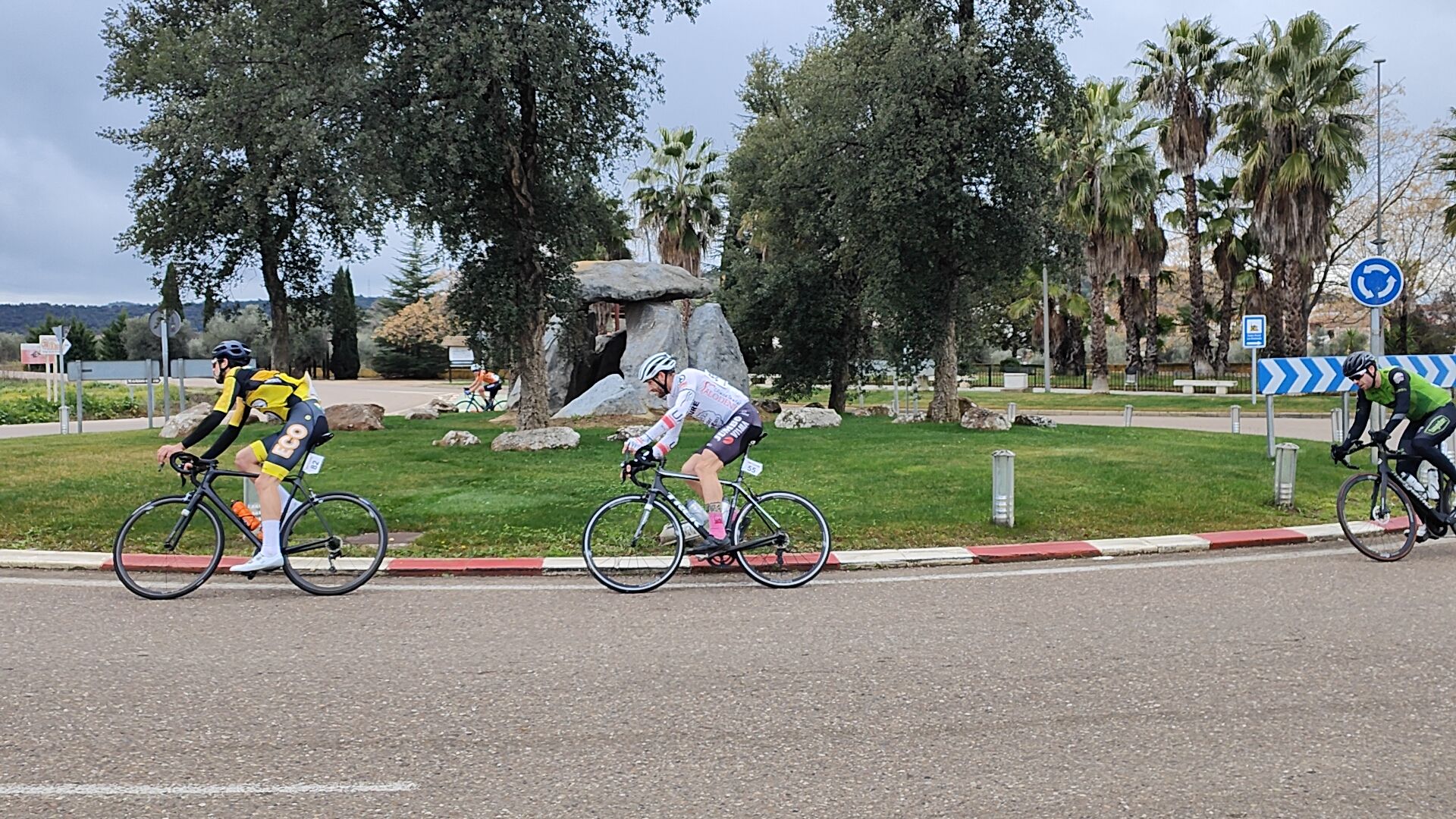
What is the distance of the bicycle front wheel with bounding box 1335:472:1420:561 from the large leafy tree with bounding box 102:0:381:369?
13.1 m

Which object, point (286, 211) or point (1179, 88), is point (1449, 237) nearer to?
point (1179, 88)

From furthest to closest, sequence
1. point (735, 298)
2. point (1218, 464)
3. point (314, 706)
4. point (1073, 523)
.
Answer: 1. point (735, 298)
2. point (1218, 464)
3. point (1073, 523)
4. point (314, 706)

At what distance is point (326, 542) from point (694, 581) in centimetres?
276

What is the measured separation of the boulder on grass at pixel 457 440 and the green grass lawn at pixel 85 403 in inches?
503

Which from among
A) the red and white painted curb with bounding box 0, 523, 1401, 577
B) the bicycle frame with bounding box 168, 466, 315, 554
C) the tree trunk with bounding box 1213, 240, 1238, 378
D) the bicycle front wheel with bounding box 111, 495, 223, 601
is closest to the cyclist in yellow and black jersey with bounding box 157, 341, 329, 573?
the bicycle frame with bounding box 168, 466, 315, 554

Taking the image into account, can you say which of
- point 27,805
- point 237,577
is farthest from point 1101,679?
point 237,577

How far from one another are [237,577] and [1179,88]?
38.7 m

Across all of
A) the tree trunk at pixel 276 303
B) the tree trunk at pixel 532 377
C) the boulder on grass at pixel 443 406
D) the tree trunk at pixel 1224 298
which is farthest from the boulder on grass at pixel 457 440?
the tree trunk at pixel 1224 298

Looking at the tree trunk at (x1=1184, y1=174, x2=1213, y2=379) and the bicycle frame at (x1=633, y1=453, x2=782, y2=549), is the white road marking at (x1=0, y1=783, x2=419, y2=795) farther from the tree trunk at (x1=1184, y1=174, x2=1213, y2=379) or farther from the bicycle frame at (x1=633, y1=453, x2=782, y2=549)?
the tree trunk at (x1=1184, y1=174, x2=1213, y2=379)

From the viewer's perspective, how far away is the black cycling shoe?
804cm

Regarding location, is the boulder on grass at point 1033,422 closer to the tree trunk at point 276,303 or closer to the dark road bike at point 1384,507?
the dark road bike at point 1384,507

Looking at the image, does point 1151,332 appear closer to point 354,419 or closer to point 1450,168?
point 1450,168

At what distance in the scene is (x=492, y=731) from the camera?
4.64 meters

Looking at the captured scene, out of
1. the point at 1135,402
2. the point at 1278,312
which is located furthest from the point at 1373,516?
the point at 1278,312
